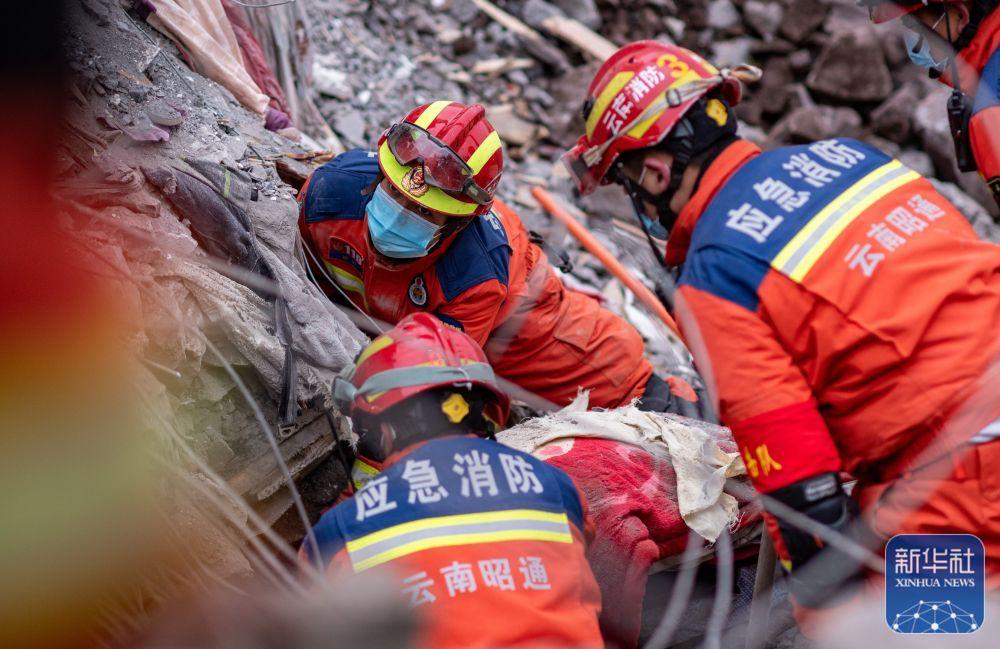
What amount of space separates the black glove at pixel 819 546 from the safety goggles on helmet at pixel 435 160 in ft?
5.45

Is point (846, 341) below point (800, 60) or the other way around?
the other way around

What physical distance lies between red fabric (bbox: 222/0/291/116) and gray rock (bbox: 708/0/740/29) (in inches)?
279

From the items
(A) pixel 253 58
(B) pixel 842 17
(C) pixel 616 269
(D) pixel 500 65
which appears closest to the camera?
(A) pixel 253 58

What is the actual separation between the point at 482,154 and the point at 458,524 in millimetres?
1787

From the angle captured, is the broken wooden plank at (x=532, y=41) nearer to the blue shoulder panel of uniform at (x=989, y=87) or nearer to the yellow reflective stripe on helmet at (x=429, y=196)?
the blue shoulder panel of uniform at (x=989, y=87)

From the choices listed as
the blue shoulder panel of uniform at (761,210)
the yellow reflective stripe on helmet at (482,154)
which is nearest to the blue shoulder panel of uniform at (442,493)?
the blue shoulder panel of uniform at (761,210)

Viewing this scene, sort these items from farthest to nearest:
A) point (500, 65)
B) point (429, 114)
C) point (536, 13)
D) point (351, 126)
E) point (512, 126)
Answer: point (536, 13) → point (500, 65) → point (512, 126) → point (351, 126) → point (429, 114)

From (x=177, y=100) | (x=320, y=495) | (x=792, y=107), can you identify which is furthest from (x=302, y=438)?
(x=792, y=107)

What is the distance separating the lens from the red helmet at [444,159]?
3443 millimetres

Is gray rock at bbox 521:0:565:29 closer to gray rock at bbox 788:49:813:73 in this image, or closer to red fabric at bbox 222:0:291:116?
gray rock at bbox 788:49:813:73

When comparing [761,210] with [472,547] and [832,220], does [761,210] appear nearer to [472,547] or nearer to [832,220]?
[832,220]

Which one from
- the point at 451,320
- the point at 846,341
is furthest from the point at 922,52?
the point at 451,320

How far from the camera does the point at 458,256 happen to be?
3695 mm

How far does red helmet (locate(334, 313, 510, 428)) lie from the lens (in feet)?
8.08
